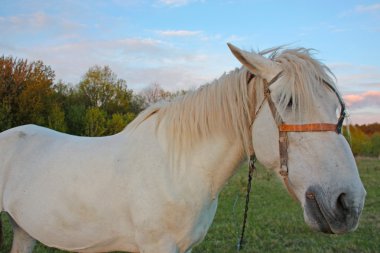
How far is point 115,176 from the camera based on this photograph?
2500mm

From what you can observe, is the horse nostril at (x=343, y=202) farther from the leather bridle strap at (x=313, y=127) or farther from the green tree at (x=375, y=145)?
the green tree at (x=375, y=145)

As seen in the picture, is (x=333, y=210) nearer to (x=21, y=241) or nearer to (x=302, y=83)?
(x=302, y=83)

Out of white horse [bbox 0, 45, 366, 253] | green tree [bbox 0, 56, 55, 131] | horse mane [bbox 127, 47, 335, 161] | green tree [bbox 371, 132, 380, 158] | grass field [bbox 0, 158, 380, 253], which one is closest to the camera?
white horse [bbox 0, 45, 366, 253]

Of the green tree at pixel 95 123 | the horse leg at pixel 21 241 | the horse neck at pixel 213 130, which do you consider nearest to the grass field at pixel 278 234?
the horse neck at pixel 213 130

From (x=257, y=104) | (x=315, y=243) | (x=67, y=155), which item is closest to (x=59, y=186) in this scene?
(x=67, y=155)

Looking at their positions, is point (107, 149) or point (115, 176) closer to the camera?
point (115, 176)

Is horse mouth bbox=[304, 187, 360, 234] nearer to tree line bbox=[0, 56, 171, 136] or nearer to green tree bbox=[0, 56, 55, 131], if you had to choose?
tree line bbox=[0, 56, 171, 136]

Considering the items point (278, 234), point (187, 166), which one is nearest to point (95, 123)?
point (278, 234)

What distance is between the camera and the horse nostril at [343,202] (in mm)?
1733

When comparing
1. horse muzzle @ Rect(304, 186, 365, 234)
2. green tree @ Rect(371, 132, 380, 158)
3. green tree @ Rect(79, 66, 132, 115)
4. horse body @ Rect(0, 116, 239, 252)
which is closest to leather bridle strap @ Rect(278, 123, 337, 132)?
horse muzzle @ Rect(304, 186, 365, 234)

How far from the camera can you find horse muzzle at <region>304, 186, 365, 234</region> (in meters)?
1.73

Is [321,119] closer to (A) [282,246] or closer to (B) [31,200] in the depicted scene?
(B) [31,200]

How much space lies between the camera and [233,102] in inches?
90.0

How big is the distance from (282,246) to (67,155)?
3869 mm
